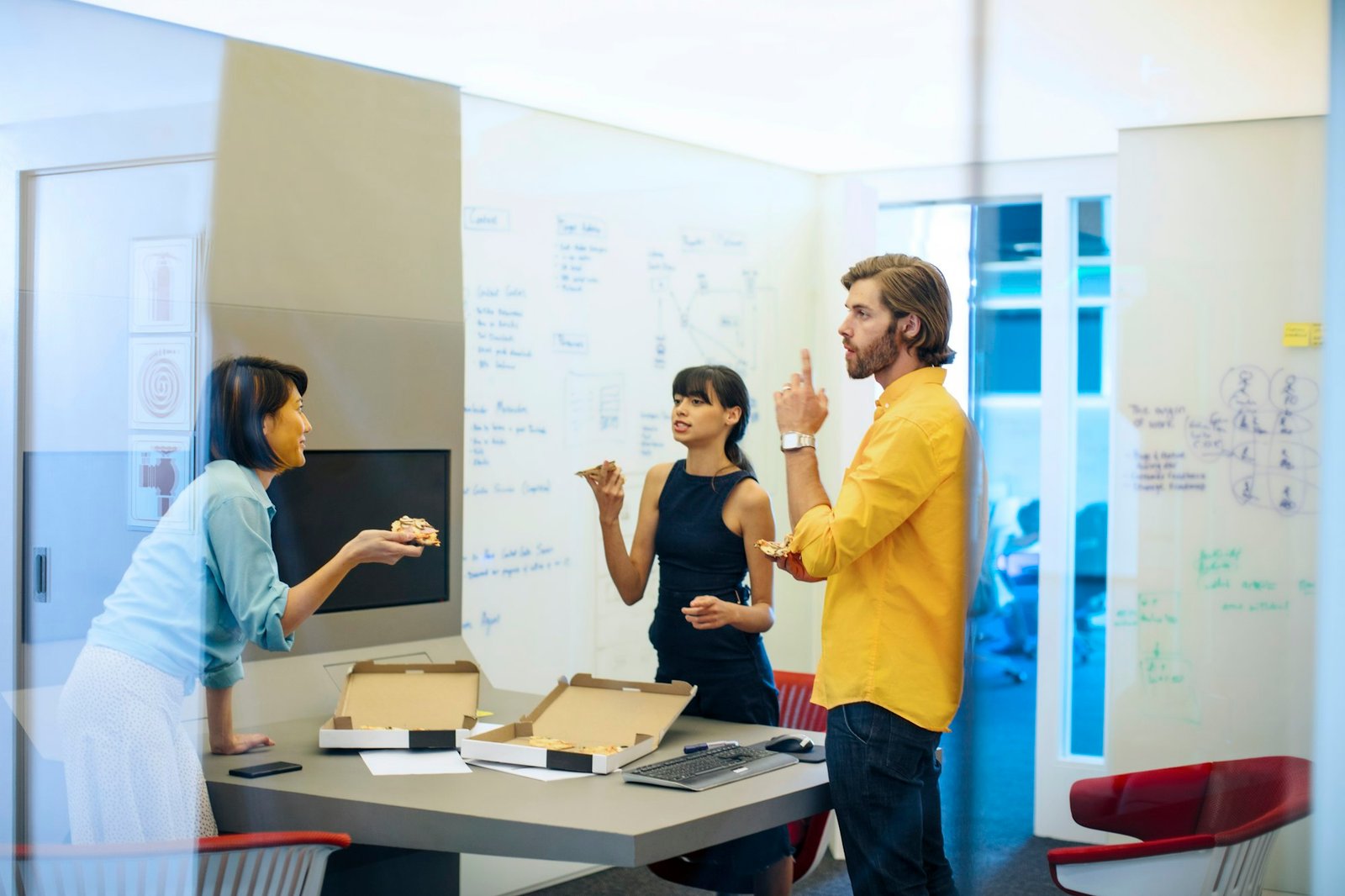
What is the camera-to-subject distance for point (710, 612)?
8.38 ft

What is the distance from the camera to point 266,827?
2205 mm

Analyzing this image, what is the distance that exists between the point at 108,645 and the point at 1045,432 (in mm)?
1681

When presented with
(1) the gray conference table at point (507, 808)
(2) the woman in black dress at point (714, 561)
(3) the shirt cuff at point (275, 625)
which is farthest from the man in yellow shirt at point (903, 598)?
(3) the shirt cuff at point (275, 625)

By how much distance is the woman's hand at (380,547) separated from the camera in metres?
2.28

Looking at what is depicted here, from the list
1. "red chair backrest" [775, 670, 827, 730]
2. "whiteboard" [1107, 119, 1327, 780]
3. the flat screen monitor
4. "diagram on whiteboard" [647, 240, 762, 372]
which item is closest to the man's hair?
"whiteboard" [1107, 119, 1327, 780]

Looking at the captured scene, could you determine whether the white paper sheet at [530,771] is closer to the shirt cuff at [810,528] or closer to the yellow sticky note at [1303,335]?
the shirt cuff at [810,528]

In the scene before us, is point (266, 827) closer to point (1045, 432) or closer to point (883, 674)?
point (883, 674)

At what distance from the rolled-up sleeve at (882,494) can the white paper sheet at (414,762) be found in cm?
78

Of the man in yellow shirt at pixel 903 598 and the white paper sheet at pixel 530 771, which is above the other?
the man in yellow shirt at pixel 903 598

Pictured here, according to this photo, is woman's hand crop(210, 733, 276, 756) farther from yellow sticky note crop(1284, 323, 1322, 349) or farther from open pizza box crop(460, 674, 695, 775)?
yellow sticky note crop(1284, 323, 1322, 349)

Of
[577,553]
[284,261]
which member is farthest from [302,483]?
[577,553]

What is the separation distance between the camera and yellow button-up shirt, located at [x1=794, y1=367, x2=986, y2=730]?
2131 mm

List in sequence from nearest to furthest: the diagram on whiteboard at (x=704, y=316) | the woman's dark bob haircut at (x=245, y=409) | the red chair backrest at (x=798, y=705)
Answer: the woman's dark bob haircut at (x=245, y=409), the red chair backrest at (x=798, y=705), the diagram on whiteboard at (x=704, y=316)

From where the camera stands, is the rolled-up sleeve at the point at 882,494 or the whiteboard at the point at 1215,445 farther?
the rolled-up sleeve at the point at 882,494
